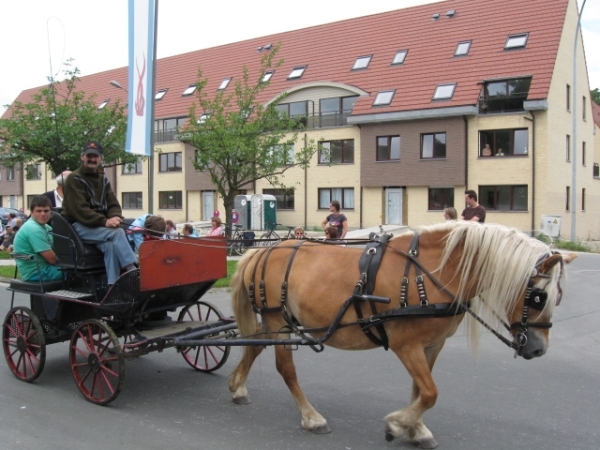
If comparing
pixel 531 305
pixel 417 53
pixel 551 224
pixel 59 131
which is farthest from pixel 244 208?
pixel 531 305

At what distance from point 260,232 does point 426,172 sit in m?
8.58

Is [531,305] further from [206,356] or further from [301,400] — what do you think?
[206,356]

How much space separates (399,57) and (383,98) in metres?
3.11

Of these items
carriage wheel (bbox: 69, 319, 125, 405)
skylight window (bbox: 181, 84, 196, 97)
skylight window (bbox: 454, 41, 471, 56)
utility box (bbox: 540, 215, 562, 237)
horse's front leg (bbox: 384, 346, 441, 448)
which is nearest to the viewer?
horse's front leg (bbox: 384, 346, 441, 448)

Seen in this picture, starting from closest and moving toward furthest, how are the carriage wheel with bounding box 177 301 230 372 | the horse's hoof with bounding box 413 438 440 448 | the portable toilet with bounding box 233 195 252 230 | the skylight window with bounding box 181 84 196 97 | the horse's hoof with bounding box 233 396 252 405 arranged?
1. the horse's hoof with bounding box 413 438 440 448
2. the horse's hoof with bounding box 233 396 252 405
3. the carriage wheel with bounding box 177 301 230 372
4. the portable toilet with bounding box 233 195 252 230
5. the skylight window with bounding box 181 84 196 97

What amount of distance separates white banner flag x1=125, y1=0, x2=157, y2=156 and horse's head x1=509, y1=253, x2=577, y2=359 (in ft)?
27.1

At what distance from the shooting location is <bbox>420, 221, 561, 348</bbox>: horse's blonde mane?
3.91 metres

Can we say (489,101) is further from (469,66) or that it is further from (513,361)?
(513,361)

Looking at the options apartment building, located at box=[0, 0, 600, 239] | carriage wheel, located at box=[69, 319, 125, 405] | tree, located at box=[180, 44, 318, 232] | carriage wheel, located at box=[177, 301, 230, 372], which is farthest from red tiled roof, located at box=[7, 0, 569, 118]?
carriage wheel, located at box=[69, 319, 125, 405]

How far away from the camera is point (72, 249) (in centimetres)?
575

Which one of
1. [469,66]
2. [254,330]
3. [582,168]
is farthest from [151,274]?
[582,168]

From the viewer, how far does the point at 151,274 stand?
5305mm

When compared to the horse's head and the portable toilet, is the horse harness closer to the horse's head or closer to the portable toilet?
the horse's head

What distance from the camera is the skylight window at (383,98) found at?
2886cm
